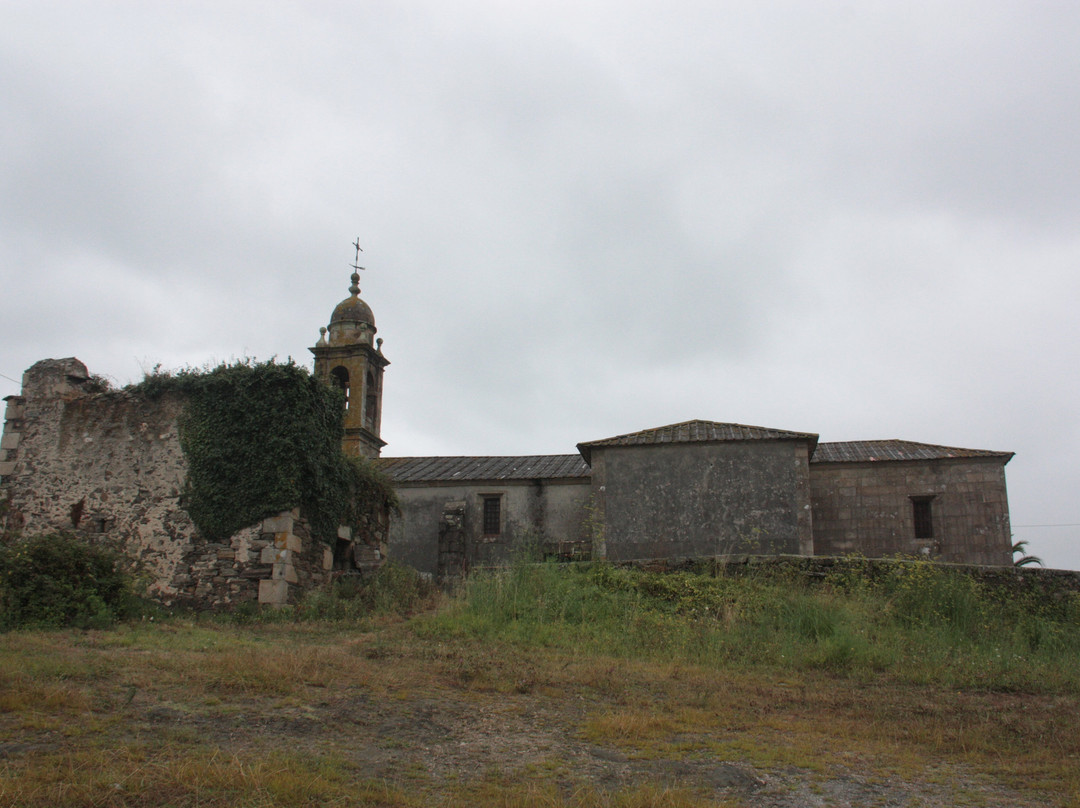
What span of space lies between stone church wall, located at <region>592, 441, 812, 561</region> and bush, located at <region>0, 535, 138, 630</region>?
11.6 meters

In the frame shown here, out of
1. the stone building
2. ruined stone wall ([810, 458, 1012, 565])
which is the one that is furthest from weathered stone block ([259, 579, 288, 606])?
ruined stone wall ([810, 458, 1012, 565])

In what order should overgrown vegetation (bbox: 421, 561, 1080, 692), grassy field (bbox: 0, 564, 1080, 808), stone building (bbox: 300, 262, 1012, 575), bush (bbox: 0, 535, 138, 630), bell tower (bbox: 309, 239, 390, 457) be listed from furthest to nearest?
bell tower (bbox: 309, 239, 390, 457) → stone building (bbox: 300, 262, 1012, 575) → bush (bbox: 0, 535, 138, 630) → overgrown vegetation (bbox: 421, 561, 1080, 692) → grassy field (bbox: 0, 564, 1080, 808)

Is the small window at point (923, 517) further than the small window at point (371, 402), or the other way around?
the small window at point (371, 402)

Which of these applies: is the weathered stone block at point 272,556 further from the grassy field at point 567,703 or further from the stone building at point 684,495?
the stone building at point 684,495

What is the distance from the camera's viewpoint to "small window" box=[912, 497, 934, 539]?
22938mm

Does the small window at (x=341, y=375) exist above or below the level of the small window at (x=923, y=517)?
above

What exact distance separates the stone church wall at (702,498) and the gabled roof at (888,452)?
3.68 meters

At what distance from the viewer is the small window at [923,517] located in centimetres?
2294

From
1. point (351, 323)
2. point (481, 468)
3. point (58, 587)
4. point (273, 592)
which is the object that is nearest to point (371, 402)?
point (351, 323)

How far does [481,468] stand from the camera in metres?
26.9

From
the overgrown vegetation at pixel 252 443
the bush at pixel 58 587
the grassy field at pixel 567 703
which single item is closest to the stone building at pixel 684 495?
the overgrown vegetation at pixel 252 443

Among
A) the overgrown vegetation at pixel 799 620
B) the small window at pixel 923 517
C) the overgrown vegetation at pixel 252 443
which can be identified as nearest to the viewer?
the overgrown vegetation at pixel 799 620

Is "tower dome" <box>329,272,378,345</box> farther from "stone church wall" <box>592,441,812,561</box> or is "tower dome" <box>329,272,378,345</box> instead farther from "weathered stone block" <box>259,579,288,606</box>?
"weathered stone block" <box>259,579,288,606</box>

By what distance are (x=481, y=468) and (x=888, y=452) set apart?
11.9 metres
